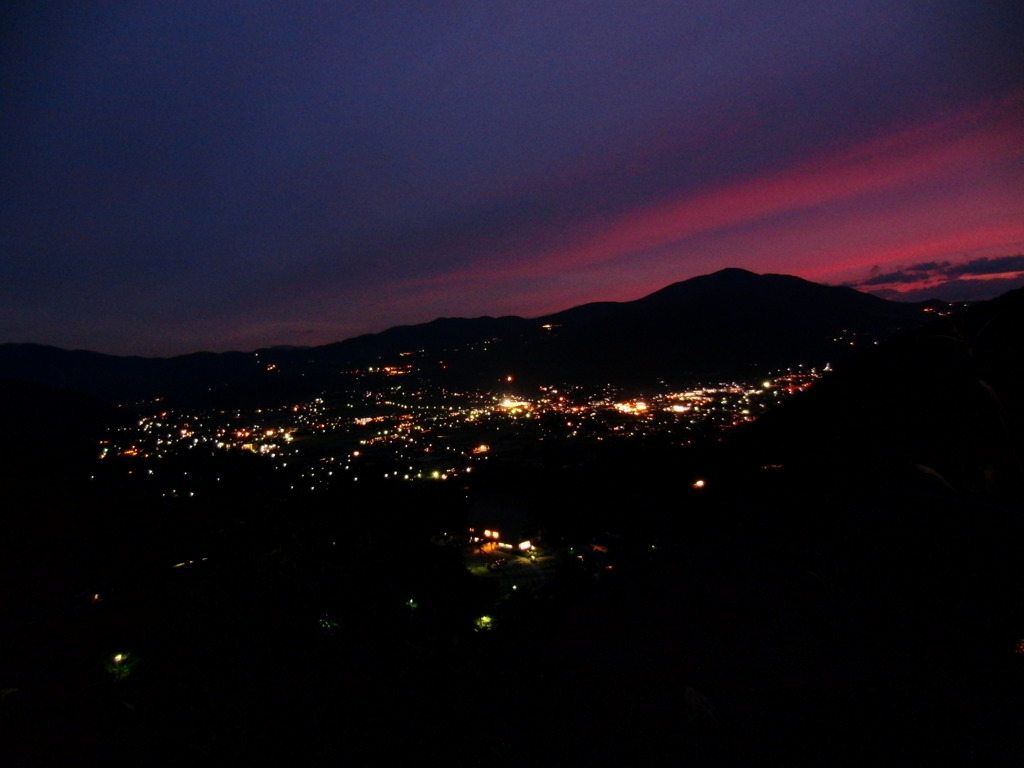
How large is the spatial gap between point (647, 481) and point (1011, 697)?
1086 centimetres

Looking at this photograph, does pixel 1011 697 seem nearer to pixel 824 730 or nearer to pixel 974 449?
pixel 824 730

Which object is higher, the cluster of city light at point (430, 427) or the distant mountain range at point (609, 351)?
the distant mountain range at point (609, 351)

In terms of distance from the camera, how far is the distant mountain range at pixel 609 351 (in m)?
64.6

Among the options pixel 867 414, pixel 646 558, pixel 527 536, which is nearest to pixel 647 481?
pixel 527 536

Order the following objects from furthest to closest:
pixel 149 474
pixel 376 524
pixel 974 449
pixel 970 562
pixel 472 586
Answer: pixel 149 474 < pixel 376 524 < pixel 472 586 < pixel 974 449 < pixel 970 562

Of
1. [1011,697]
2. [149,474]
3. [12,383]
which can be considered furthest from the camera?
[12,383]

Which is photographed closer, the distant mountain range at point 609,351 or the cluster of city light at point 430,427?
the cluster of city light at point 430,427

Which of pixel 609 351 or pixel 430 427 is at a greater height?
pixel 609 351

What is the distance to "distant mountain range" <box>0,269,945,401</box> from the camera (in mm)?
64562

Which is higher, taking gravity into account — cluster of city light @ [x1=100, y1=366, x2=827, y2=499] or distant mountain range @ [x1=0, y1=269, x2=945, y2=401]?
distant mountain range @ [x1=0, y1=269, x2=945, y2=401]

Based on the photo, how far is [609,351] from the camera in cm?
7338

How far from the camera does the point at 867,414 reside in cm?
857

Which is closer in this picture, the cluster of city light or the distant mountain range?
the cluster of city light

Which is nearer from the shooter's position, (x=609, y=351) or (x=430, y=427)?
(x=430, y=427)
